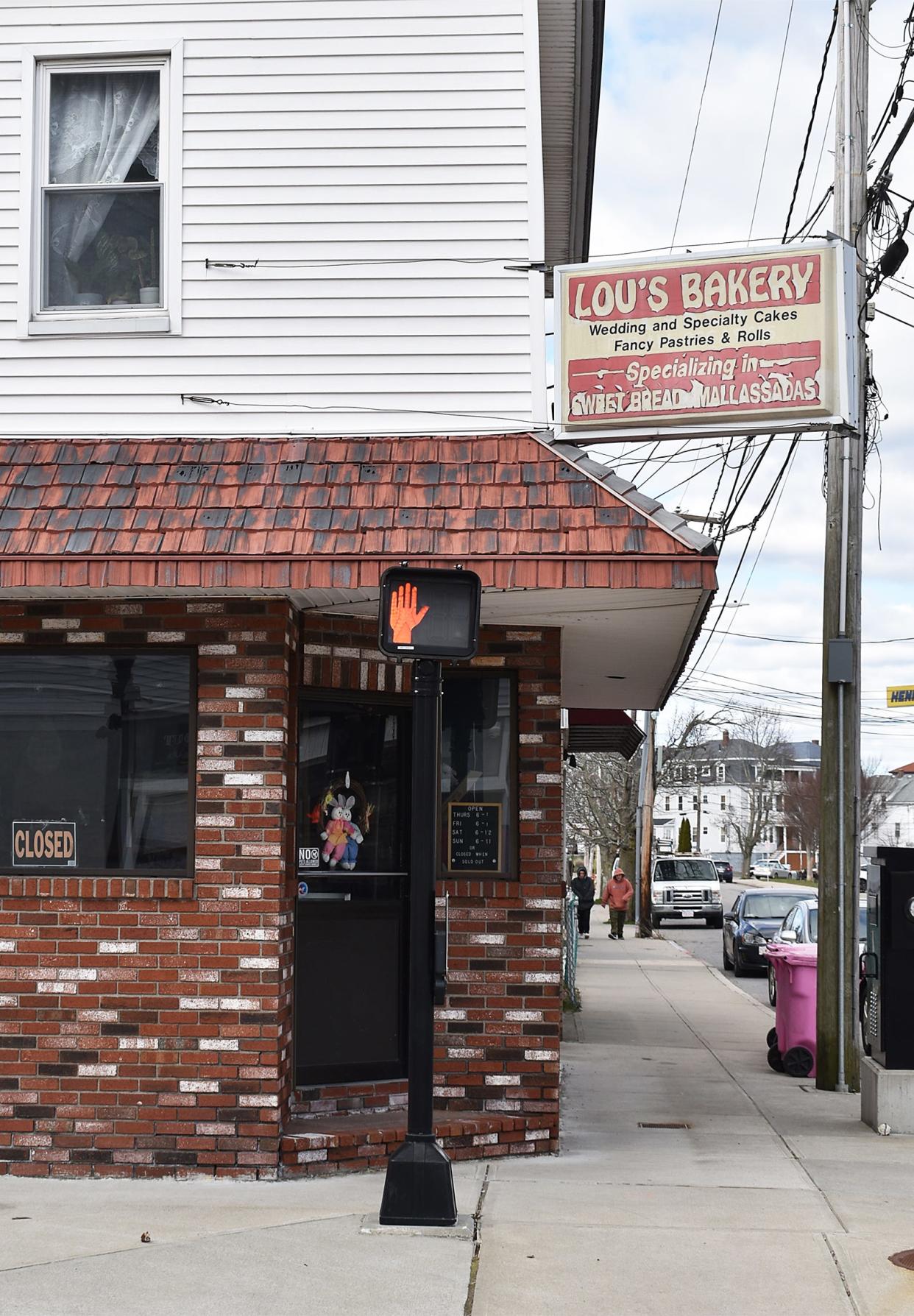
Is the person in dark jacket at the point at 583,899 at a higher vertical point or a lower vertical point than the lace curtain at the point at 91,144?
lower

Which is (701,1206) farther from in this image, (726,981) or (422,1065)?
(726,981)

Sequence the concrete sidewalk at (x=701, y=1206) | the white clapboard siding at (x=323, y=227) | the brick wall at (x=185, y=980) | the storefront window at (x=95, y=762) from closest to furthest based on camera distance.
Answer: the concrete sidewalk at (x=701, y=1206) → the brick wall at (x=185, y=980) → the storefront window at (x=95, y=762) → the white clapboard siding at (x=323, y=227)

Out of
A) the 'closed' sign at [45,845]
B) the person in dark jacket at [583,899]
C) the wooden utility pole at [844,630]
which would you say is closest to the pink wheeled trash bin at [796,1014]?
the wooden utility pole at [844,630]

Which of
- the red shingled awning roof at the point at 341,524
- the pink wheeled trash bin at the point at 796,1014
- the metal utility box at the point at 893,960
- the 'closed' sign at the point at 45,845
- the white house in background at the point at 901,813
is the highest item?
the red shingled awning roof at the point at 341,524

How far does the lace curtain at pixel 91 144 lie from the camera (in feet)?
25.9

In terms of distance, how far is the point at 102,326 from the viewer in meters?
7.64

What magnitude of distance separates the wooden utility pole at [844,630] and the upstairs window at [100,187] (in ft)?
19.4

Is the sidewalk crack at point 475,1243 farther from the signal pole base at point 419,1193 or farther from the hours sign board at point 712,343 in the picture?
the hours sign board at point 712,343

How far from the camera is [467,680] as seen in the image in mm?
8102

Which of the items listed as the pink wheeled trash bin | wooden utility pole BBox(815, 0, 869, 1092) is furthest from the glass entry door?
the pink wheeled trash bin

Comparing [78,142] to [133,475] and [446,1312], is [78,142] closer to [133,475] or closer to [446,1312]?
[133,475]

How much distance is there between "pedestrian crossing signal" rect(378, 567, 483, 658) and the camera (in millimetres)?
5910

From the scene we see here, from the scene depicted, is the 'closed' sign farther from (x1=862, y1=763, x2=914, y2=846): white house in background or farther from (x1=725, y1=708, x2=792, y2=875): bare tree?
(x1=862, y1=763, x2=914, y2=846): white house in background

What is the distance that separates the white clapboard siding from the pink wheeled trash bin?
6.25 meters
